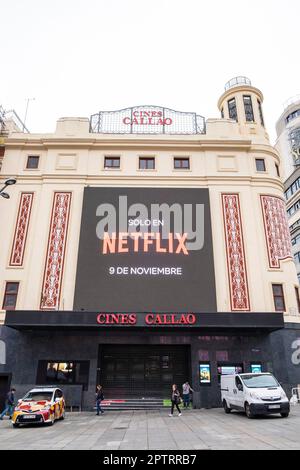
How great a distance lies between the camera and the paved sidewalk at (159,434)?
32.0 ft

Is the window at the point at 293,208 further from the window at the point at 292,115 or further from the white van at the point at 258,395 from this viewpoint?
the white van at the point at 258,395

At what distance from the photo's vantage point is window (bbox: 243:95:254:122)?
31.3 m

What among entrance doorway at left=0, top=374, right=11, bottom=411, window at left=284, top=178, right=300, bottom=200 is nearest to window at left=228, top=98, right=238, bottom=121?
window at left=284, top=178, right=300, bottom=200

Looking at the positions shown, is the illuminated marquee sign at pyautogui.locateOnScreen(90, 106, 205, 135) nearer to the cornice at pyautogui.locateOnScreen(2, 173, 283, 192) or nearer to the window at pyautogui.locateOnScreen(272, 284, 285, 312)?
the cornice at pyautogui.locateOnScreen(2, 173, 283, 192)

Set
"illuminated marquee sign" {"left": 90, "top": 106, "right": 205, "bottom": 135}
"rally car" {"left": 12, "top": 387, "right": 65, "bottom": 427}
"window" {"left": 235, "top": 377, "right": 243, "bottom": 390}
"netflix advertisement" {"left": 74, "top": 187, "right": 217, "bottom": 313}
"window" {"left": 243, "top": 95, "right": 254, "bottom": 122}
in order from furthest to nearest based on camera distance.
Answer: "window" {"left": 243, "top": 95, "right": 254, "bottom": 122}
"illuminated marquee sign" {"left": 90, "top": 106, "right": 205, "bottom": 135}
"netflix advertisement" {"left": 74, "top": 187, "right": 217, "bottom": 313}
"window" {"left": 235, "top": 377, "right": 243, "bottom": 390}
"rally car" {"left": 12, "top": 387, "right": 65, "bottom": 427}

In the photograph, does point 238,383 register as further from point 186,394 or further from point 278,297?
point 278,297

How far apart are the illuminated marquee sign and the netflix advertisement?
6.55 metres

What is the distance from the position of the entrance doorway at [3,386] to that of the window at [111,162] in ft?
55.8

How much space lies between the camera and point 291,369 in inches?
854

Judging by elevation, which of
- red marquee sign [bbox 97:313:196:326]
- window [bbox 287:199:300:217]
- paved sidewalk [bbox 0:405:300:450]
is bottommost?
paved sidewalk [bbox 0:405:300:450]

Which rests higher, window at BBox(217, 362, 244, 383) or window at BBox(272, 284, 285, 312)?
window at BBox(272, 284, 285, 312)

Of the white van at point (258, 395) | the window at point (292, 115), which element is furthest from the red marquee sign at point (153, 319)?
the window at point (292, 115)
